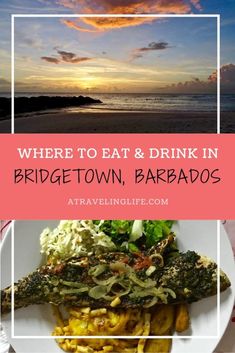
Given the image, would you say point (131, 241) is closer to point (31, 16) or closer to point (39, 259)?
point (39, 259)

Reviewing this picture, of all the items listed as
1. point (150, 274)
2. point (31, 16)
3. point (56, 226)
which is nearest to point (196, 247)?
point (150, 274)

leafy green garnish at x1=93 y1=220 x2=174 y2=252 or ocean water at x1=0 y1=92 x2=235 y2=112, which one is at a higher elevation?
ocean water at x1=0 y1=92 x2=235 y2=112

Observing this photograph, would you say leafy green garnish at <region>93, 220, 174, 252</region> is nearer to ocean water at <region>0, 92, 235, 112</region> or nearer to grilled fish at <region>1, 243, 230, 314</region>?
grilled fish at <region>1, 243, 230, 314</region>

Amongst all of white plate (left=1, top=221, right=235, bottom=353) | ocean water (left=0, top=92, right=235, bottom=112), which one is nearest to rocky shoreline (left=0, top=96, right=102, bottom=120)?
ocean water (left=0, top=92, right=235, bottom=112)

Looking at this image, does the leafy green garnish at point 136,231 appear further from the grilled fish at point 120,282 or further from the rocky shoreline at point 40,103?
the rocky shoreline at point 40,103

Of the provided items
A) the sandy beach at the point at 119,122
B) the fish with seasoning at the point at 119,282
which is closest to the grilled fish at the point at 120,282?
the fish with seasoning at the point at 119,282

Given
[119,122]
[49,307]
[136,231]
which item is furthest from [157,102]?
[49,307]

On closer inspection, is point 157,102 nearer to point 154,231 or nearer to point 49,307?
point 154,231
